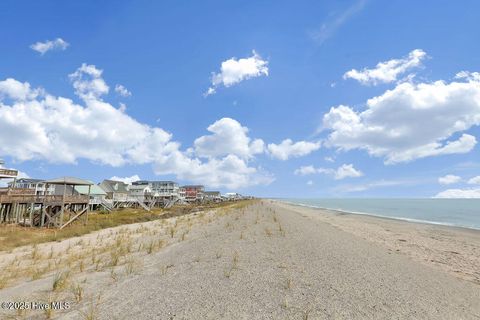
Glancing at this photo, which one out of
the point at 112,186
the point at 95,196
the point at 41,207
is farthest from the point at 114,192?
the point at 41,207

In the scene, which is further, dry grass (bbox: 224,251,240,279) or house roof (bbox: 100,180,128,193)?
house roof (bbox: 100,180,128,193)

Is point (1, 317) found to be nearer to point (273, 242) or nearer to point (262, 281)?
point (262, 281)

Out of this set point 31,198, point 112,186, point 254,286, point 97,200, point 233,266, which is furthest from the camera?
point 112,186

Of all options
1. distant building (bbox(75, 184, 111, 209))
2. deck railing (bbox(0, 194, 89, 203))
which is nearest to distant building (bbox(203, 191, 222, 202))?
distant building (bbox(75, 184, 111, 209))

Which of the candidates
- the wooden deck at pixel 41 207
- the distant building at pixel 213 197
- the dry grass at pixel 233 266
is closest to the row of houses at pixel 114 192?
the wooden deck at pixel 41 207

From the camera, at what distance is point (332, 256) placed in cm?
1074

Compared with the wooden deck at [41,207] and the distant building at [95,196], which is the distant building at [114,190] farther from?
the wooden deck at [41,207]

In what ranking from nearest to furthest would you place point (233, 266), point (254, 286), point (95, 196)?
point (254, 286) < point (233, 266) < point (95, 196)

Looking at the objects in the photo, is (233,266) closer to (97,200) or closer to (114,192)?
(97,200)

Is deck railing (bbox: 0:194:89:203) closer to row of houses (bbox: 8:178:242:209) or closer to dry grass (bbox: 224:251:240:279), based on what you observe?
row of houses (bbox: 8:178:242:209)

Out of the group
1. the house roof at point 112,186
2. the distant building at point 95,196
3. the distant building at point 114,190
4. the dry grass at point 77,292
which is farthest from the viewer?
the house roof at point 112,186

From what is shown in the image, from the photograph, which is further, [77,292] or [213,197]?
[213,197]

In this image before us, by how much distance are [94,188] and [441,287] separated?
62837 mm

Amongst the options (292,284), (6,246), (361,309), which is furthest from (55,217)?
(361,309)
